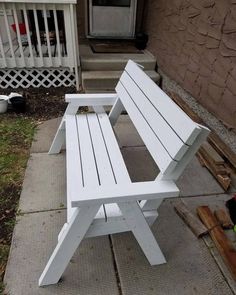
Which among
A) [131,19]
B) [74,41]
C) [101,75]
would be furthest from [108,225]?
[131,19]

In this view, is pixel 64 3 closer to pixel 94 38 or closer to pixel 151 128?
pixel 94 38

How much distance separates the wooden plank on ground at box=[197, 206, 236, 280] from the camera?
1.64 meters

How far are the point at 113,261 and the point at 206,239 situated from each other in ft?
2.32

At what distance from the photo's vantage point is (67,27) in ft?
12.2

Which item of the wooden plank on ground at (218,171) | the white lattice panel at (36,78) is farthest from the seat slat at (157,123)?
the white lattice panel at (36,78)

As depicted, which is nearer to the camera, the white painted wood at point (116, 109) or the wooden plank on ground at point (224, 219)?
the wooden plank on ground at point (224, 219)

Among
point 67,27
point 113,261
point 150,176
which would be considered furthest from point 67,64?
point 113,261

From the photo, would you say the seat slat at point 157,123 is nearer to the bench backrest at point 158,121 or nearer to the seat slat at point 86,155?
the bench backrest at point 158,121

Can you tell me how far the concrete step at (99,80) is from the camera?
3965 millimetres

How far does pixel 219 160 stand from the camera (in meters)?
2.48

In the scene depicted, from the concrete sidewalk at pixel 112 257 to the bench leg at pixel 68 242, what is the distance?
9 centimetres

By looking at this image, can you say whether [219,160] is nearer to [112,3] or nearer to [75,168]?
[75,168]

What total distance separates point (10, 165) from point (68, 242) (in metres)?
1.42

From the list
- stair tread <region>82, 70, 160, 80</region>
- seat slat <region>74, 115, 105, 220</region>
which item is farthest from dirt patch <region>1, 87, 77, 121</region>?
seat slat <region>74, 115, 105, 220</region>
